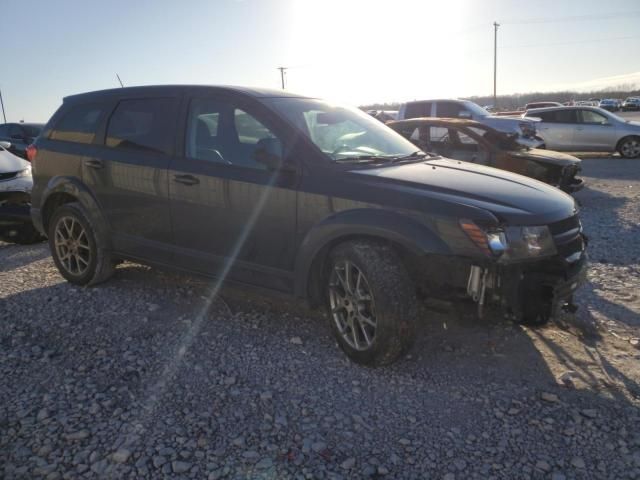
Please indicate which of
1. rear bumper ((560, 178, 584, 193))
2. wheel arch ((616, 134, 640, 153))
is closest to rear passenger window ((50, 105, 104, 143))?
rear bumper ((560, 178, 584, 193))

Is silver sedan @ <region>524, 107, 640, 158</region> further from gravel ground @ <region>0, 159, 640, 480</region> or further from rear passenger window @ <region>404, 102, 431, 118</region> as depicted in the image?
gravel ground @ <region>0, 159, 640, 480</region>

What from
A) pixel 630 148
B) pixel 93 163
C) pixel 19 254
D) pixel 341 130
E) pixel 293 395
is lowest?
pixel 630 148

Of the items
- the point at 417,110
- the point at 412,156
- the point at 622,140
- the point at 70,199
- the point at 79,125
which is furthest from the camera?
the point at 622,140

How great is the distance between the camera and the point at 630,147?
1573 centimetres

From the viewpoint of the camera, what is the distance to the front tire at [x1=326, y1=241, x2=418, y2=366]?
319 cm

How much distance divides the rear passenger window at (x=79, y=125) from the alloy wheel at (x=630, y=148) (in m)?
15.7

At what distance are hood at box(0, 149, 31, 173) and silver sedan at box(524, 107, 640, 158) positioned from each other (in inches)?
546

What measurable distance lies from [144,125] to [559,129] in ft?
48.3

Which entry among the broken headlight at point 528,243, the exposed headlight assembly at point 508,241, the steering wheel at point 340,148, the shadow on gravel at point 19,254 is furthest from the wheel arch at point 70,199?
the broken headlight at point 528,243

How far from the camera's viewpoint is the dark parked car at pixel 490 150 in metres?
8.45

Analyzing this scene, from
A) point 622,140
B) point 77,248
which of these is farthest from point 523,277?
point 622,140

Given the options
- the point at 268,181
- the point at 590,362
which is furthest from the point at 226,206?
the point at 590,362

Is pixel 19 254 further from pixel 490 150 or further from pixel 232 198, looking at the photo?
pixel 490 150

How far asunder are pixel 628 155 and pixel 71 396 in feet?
55.9
